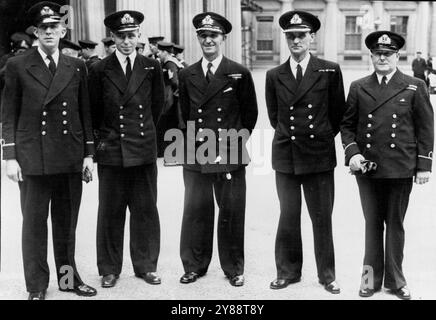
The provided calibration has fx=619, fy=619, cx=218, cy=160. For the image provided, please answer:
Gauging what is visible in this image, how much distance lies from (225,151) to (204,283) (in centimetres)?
104

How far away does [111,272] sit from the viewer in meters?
4.79

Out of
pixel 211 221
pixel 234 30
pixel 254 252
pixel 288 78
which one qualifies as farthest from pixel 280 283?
pixel 234 30

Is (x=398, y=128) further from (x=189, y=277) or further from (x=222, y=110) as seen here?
(x=189, y=277)

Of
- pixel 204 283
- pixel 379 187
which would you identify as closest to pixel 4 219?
pixel 204 283

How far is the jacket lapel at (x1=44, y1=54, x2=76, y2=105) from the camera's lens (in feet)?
14.1

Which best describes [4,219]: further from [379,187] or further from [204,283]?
[379,187]

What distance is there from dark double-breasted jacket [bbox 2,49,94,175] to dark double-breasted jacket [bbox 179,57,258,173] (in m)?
0.93

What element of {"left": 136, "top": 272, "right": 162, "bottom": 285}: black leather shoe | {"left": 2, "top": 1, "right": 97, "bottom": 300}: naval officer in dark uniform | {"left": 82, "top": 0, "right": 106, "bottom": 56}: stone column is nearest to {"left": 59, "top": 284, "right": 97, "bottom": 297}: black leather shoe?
{"left": 2, "top": 1, "right": 97, "bottom": 300}: naval officer in dark uniform

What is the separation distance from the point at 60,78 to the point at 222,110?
121 centimetres

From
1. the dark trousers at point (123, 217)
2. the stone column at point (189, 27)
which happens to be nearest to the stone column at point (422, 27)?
the stone column at point (189, 27)

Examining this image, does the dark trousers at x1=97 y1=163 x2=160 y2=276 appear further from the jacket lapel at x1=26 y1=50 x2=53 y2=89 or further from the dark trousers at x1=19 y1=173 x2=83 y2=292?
the jacket lapel at x1=26 y1=50 x2=53 y2=89

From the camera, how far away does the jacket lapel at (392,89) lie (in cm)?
432

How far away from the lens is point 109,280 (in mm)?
4746

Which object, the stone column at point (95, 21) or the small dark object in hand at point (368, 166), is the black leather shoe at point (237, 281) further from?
the stone column at point (95, 21)
